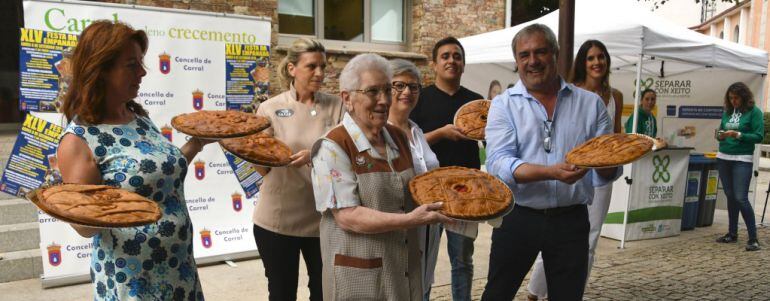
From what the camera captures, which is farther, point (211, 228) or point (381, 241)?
point (211, 228)

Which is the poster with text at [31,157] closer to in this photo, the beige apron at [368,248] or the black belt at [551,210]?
the beige apron at [368,248]

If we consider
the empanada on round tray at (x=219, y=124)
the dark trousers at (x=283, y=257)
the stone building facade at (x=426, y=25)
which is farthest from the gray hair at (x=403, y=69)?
the stone building facade at (x=426, y=25)

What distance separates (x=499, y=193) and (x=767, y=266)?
5331mm

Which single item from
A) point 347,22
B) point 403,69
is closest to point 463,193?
point 403,69

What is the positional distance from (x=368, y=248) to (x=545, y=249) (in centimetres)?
109

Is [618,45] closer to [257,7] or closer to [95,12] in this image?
[257,7]

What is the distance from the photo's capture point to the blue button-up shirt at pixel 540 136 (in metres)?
2.76

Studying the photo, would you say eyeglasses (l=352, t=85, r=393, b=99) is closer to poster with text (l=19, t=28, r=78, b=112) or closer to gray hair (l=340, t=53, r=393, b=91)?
gray hair (l=340, t=53, r=393, b=91)

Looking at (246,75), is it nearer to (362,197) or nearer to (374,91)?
(374,91)

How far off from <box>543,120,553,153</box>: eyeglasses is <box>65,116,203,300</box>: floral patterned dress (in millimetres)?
→ 1703

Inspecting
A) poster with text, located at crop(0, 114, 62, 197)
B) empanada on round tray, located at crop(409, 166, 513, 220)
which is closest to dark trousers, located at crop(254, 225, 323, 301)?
empanada on round tray, located at crop(409, 166, 513, 220)

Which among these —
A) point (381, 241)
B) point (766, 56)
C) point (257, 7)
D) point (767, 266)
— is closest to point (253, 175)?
point (257, 7)

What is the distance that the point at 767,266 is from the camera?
19.7 feet

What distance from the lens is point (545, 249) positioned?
2811 mm
